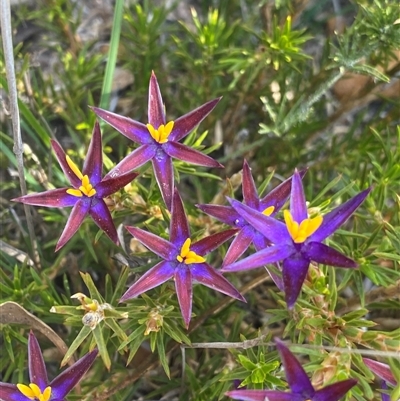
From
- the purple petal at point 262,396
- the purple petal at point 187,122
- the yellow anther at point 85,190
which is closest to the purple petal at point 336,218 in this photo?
the purple petal at point 262,396

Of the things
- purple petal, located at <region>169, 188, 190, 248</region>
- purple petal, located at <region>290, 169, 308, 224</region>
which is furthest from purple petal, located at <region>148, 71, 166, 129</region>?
purple petal, located at <region>290, 169, 308, 224</region>

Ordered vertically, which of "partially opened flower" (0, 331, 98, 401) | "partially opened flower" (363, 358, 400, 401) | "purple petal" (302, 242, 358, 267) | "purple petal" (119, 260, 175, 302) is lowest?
"partially opened flower" (363, 358, 400, 401)

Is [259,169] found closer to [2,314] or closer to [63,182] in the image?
[63,182]

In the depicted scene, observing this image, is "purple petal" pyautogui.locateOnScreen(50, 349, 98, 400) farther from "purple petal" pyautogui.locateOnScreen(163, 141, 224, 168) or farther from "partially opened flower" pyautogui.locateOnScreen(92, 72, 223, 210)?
"purple petal" pyautogui.locateOnScreen(163, 141, 224, 168)

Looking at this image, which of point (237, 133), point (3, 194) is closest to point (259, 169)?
point (237, 133)

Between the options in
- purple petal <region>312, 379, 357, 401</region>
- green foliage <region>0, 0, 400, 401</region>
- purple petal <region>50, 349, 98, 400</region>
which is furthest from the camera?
green foliage <region>0, 0, 400, 401</region>

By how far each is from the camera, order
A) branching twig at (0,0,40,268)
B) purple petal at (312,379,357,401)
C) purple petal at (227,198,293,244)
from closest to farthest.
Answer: purple petal at (312,379,357,401) < purple petal at (227,198,293,244) < branching twig at (0,0,40,268)

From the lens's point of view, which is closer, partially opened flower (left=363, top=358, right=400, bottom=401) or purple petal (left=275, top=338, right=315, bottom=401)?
purple petal (left=275, top=338, right=315, bottom=401)

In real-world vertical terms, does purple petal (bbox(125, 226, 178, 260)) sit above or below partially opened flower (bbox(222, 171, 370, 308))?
below

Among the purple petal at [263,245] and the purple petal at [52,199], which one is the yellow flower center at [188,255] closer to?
the purple petal at [263,245]
